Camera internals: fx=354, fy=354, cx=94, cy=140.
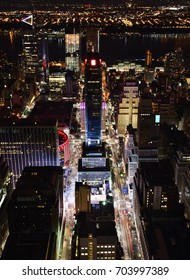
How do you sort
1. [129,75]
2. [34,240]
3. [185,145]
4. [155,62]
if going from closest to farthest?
[34,240] → [185,145] → [129,75] → [155,62]

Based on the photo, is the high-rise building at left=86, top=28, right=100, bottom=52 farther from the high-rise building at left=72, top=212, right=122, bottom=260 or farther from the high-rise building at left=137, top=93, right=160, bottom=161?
the high-rise building at left=72, top=212, right=122, bottom=260

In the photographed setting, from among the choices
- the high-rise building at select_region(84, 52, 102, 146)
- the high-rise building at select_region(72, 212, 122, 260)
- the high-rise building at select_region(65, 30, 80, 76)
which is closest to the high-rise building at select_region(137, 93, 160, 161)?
the high-rise building at select_region(84, 52, 102, 146)

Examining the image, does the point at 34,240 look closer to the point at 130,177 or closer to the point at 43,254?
the point at 43,254

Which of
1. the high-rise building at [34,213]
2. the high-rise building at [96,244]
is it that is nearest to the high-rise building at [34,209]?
the high-rise building at [34,213]

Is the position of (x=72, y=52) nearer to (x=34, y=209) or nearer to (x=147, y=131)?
(x=147, y=131)

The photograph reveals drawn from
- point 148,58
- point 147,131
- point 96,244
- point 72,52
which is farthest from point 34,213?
point 148,58

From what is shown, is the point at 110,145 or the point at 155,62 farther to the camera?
the point at 155,62
